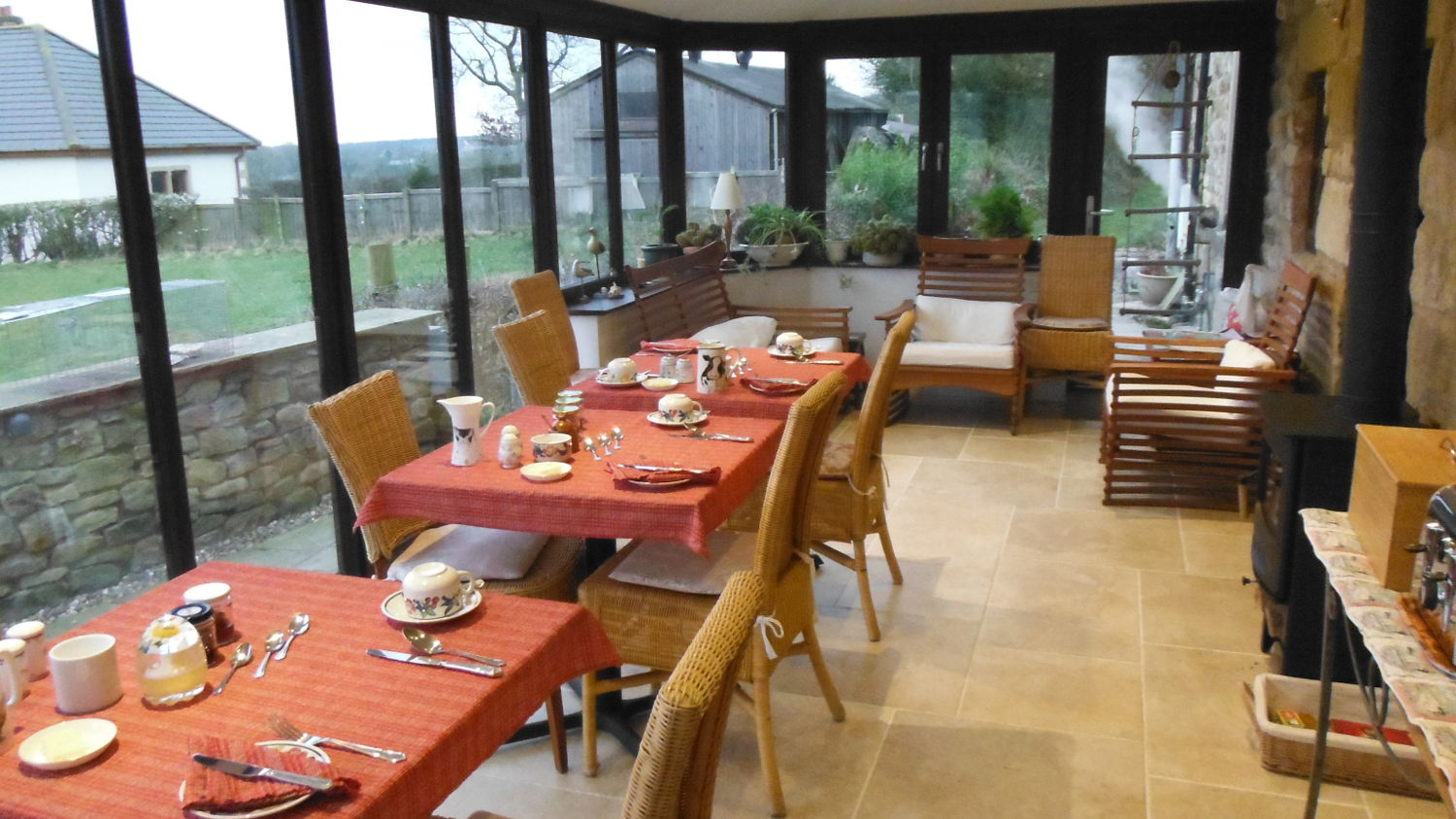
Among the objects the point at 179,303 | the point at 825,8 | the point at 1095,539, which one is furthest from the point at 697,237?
the point at 179,303

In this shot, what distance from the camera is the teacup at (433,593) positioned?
6.80 feet

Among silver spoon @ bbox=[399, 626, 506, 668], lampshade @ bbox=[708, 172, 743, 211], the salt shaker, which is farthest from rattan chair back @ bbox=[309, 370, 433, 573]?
lampshade @ bbox=[708, 172, 743, 211]

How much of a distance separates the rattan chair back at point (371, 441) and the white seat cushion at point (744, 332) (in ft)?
9.26

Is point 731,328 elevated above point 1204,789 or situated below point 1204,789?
above

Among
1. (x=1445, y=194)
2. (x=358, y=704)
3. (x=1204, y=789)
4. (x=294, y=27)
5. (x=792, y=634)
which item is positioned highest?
(x=294, y=27)

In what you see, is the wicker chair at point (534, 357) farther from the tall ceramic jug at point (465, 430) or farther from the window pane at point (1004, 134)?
the window pane at point (1004, 134)

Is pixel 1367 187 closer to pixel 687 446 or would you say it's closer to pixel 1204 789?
pixel 1204 789

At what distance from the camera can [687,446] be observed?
3.13 m

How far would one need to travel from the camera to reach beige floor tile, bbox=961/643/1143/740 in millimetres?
3170

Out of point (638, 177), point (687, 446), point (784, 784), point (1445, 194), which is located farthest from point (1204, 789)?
point (638, 177)

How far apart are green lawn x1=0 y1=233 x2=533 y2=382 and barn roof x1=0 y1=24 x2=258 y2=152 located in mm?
320

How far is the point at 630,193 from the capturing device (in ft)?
21.2

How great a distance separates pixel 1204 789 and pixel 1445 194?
1863 mm

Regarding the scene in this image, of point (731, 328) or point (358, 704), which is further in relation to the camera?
point (731, 328)
